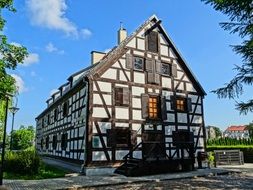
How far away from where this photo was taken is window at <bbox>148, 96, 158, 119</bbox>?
59.1ft

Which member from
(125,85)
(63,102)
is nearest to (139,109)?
(125,85)

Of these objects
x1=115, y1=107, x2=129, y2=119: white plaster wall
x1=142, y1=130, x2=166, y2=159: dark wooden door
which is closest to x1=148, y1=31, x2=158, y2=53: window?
x1=115, y1=107, x2=129, y2=119: white plaster wall

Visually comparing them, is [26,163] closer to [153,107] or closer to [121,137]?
[121,137]

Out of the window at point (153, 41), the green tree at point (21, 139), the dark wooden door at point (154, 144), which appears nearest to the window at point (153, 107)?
the dark wooden door at point (154, 144)

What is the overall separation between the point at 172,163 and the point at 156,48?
808 centimetres

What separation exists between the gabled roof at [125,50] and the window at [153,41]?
0.70 metres

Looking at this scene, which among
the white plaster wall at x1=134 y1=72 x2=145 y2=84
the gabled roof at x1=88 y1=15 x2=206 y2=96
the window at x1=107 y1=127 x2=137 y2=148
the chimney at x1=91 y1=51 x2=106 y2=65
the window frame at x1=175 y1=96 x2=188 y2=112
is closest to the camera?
the window at x1=107 y1=127 x2=137 y2=148

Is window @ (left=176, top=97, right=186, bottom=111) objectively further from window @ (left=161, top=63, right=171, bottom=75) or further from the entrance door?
the entrance door

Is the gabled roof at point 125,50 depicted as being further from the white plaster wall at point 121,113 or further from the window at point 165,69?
the white plaster wall at point 121,113

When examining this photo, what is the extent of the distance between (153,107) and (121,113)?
8.67ft

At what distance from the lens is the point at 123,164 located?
632 inches

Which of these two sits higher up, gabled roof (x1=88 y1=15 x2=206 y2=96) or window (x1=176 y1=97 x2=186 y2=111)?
gabled roof (x1=88 y1=15 x2=206 y2=96)

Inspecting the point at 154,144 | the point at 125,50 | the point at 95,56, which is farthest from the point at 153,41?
the point at 154,144

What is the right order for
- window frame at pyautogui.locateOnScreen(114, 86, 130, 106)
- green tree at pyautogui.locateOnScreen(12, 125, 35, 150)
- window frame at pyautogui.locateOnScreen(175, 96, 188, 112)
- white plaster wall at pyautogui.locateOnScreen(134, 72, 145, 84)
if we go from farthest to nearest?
green tree at pyautogui.locateOnScreen(12, 125, 35, 150) < window frame at pyautogui.locateOnScreen(175, 96, 188, 112) < white plaster wall at pyautogui.locateOnScreen(134, 72, 145, 84) < window frame at pyautogui.locateOnScreen(114, 86, 130, 106)
